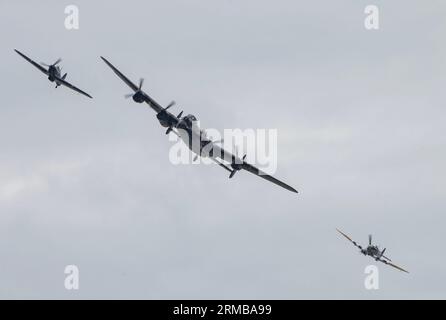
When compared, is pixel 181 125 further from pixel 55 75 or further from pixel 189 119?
pixel 55 75

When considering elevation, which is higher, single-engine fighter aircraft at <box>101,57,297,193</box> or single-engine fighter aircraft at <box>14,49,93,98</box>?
single-engine fighter aircraft at <box>14,49,93,98</box>

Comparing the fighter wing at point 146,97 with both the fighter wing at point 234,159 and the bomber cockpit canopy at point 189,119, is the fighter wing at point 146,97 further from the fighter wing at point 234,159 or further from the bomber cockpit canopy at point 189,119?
the fighter wing at point 234,159

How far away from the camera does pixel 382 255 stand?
175 metres

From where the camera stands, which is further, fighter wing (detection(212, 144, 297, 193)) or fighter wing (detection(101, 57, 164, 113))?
fighter wing (detection(212, 144, 297, 193))

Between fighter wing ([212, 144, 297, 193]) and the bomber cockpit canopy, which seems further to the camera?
fighter wing ([212, 144, 297, 193])

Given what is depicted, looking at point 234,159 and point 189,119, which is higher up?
point 189,119

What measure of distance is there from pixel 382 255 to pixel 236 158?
167 feet

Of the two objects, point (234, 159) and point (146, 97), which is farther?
point (234, 159)

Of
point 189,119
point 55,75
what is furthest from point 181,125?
point 55,75

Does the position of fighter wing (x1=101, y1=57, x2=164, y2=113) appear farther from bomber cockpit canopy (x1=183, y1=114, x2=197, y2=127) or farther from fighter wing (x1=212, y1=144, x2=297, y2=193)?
fighter wing (x1=212, y1=144, x2=297, y2=193)

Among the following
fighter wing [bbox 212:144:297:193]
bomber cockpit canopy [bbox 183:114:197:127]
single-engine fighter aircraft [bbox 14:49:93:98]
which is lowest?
fighter wing [bbox 212:144:297:193]

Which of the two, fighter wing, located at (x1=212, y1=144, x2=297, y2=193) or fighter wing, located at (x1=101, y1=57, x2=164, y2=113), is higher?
fighter wing, located at (x1=101, y1=57, x2=164, y2=113)
